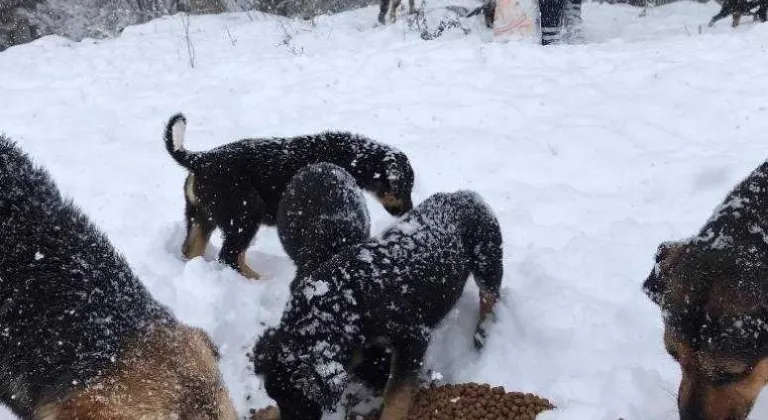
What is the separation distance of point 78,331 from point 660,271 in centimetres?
270

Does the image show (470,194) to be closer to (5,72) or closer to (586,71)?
(586,71)

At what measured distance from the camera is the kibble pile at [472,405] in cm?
347

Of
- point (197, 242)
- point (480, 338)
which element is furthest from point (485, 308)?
point (197, 242)

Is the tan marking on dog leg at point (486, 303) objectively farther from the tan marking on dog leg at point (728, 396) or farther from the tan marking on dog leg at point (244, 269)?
the tan marking on dog leg at point (244, 269)

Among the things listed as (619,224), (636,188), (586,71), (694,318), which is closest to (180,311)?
(694,318)

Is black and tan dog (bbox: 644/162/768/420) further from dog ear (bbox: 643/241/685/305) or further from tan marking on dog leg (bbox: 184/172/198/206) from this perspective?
tan marking on dog leg (bbox: 184/172/198/206)

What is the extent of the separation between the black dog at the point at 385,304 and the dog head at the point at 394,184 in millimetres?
961

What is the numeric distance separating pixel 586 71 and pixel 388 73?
2.90 meters

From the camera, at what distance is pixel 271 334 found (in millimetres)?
3344

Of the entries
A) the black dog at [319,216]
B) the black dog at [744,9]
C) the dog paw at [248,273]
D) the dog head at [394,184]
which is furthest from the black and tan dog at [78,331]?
the black dog at [744,9]

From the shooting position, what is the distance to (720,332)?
2674mm

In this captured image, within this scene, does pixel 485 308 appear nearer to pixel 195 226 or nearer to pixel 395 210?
pixel 395 210

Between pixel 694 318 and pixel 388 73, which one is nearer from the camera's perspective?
pixel 694 318

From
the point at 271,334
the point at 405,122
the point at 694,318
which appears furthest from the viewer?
the point at 405,122
